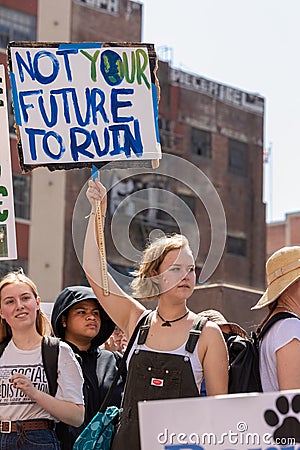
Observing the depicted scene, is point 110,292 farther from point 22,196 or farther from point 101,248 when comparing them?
point 22,196

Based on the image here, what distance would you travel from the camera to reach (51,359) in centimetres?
516

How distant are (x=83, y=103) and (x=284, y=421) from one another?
2282mm

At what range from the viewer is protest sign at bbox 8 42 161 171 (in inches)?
221

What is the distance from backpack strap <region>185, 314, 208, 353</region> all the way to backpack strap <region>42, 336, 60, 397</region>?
Result: 68 centimetres

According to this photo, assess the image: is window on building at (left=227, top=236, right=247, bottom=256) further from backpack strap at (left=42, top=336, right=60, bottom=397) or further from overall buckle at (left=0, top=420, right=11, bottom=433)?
overall buckle at (left=0, top=420, right=11, bottom=433)

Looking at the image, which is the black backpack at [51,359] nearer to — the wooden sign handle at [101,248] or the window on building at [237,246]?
the wooden sign handle at [101,248]

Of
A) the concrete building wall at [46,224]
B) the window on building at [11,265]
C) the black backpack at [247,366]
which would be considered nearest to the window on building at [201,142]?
the concrete building wall at [46,224]

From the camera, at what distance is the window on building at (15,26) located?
29844 mm

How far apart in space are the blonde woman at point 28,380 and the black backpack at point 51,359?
0.7 inches

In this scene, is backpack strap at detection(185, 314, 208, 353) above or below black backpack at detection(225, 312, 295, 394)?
above

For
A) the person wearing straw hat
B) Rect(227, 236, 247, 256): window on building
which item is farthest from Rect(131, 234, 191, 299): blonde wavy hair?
Rect(227, 236, 247, 256): window on building

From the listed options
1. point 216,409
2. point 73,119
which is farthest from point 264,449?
point 73,119

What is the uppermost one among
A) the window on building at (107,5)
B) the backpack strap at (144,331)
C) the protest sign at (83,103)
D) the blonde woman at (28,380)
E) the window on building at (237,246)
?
the window on building at (107,5)

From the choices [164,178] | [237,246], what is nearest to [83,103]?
[164,178]
